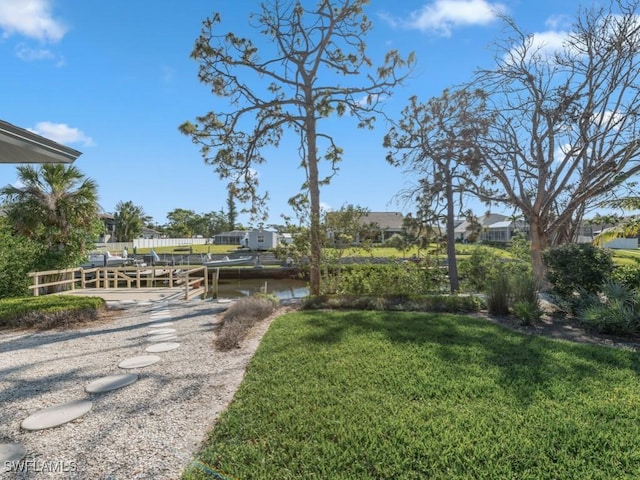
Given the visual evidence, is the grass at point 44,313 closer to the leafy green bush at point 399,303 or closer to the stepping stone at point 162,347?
the stepping stone at point 162,347

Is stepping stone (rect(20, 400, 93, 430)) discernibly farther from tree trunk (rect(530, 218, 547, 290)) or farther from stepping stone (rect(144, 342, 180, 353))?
tree trunk (rect(530, 218, 547, 290))

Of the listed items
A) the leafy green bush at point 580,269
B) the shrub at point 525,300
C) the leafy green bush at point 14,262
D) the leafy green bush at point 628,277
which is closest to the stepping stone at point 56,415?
the shrub at point 525,300

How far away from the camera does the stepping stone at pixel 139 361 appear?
4078 mm

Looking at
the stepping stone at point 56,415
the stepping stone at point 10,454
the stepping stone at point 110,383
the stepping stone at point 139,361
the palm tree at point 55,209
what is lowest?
the stepping stone at point 139,361

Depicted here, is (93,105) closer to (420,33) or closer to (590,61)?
(420,33)

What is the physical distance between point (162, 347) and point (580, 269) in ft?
24.2

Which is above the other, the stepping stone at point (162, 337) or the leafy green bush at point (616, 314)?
the leafy green bush at point (616, 314)

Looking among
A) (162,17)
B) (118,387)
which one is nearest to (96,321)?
(118,387)

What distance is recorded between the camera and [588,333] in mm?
5320

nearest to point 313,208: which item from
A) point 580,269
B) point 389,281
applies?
point 389,281

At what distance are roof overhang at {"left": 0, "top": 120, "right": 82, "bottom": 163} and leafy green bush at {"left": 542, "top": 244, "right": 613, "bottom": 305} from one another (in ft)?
26.9

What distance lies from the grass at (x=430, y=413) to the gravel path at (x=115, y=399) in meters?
0.27

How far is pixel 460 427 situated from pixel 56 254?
12.3 m

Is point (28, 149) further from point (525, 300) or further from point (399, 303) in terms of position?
point (525, 300)
